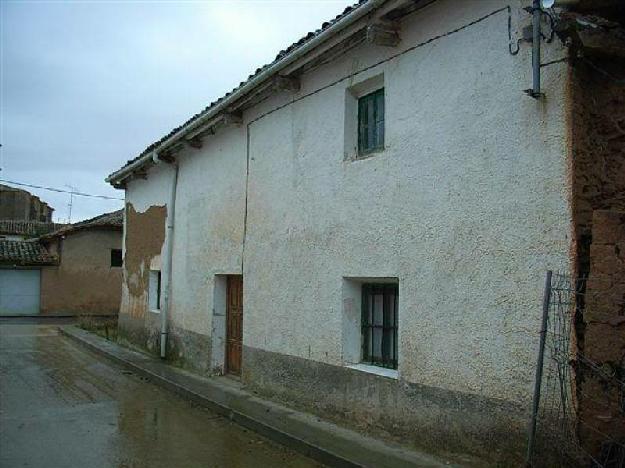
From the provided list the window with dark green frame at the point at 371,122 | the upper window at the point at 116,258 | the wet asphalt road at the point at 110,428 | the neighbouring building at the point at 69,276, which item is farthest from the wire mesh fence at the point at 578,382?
the upper window at the point at 116,258

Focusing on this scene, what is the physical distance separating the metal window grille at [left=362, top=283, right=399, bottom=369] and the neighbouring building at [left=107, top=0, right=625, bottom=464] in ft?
0.10

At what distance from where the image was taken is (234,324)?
35.2 feet

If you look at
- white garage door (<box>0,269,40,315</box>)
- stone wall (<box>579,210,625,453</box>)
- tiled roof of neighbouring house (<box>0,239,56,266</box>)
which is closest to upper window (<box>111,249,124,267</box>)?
tiled roof of neighbouring house (<box>0,239,56,266</box>)

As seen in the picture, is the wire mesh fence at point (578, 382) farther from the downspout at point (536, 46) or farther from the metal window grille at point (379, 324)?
the metal window grille at point (379, 324)

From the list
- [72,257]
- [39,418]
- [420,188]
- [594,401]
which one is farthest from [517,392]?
[72,257]

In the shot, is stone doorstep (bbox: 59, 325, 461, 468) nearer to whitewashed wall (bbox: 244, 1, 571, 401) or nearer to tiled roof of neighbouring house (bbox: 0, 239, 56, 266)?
whitewashed wall (bbox: 244, 1, 571, 401)

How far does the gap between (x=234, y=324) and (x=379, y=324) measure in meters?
4.17

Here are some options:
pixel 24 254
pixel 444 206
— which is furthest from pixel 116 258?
pixel 444 206

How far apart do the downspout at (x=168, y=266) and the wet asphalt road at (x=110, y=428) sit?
117 cm

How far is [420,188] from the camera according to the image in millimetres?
6324

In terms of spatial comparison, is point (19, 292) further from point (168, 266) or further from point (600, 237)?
point (600, 237)

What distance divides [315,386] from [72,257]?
2358 cm

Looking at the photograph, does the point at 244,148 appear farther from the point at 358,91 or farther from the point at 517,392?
the point at 517,392

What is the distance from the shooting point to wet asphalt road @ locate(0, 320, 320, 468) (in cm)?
639
